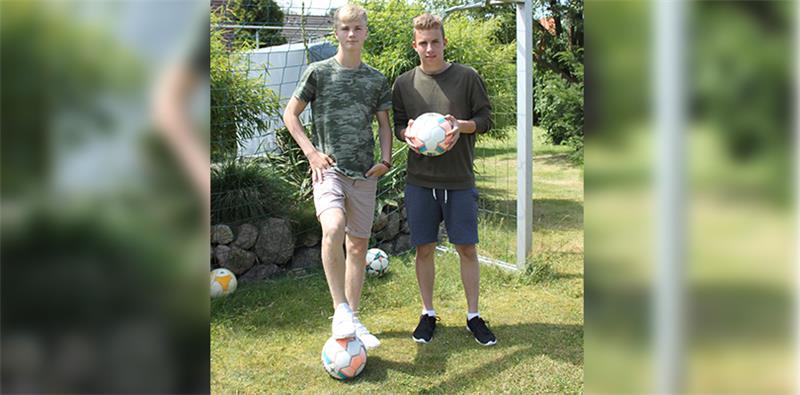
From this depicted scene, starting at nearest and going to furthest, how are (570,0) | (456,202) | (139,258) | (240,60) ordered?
(139,258), (456,202), (240,60), (570,0)

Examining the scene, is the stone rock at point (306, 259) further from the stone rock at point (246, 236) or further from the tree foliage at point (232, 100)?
the tree foliage at point (232, 100)

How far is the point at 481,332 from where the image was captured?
406 cm

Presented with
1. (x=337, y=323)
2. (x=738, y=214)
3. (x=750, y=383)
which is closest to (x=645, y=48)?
(x=738, y=214)

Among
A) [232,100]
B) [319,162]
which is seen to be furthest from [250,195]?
[319,162]

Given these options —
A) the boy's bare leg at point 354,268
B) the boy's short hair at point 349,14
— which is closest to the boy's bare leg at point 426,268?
the boy's bare leg at point 354,268

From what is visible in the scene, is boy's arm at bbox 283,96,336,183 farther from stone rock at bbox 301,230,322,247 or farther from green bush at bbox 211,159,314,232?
stone rock at bbox 301,230,322,247

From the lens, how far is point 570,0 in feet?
30.4

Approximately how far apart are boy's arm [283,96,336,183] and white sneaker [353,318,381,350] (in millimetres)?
879

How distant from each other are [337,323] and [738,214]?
2.83 meters

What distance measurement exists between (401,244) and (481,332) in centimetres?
225

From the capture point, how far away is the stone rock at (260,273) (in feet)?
17.4

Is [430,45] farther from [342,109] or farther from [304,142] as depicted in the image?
[304,142]

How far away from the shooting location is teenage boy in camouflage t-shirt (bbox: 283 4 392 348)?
3652 mm

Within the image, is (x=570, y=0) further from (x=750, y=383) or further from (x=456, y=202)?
(x=750, y=383)
